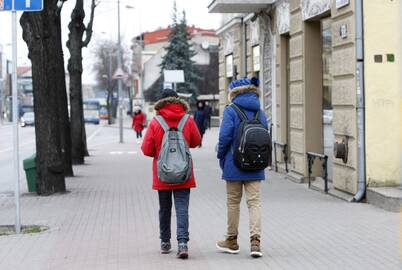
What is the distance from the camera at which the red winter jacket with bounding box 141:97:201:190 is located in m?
8.00

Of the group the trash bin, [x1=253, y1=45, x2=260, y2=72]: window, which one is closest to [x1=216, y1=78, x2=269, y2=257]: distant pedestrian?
the trash bin

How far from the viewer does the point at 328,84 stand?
14.7m

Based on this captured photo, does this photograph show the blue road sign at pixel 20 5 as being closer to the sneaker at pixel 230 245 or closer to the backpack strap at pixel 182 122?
the backpack strap at pixel 182 122

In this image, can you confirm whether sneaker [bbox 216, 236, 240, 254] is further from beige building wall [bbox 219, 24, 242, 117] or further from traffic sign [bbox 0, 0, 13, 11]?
beige building wall [bbox 219, 24, 242, 117]

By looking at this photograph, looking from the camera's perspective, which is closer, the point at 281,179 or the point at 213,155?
Answer: the point at 281,179

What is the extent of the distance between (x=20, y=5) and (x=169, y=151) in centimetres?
325

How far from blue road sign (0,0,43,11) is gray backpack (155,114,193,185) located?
297cm

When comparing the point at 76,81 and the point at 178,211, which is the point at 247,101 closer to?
the point at 178,211

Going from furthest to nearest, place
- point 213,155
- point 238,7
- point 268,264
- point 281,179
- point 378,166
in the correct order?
point 213,155, point 238,7, point 281,179, point 378,166, point 268,264

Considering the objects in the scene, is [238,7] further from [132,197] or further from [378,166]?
[378,166]

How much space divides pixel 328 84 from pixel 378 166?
3259 millimetres

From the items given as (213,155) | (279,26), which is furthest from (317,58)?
(213,155)

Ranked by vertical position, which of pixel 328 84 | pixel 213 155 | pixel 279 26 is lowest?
pixel 213 155

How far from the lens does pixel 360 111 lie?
1173 centimetres
